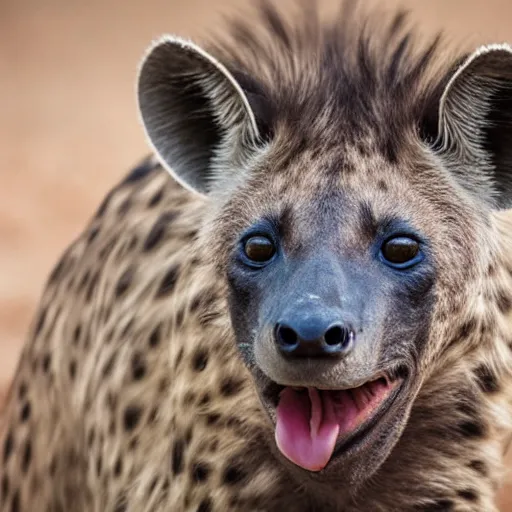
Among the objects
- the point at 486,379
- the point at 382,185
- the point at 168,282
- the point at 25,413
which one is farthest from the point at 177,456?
the point at 25,413

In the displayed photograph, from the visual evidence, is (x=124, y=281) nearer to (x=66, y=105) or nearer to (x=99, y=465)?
(x=99, y=465)

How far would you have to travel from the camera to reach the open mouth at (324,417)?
2.79 m

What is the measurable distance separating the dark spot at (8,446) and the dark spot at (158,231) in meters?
0.82

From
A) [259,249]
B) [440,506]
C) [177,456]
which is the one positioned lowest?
[177,456]

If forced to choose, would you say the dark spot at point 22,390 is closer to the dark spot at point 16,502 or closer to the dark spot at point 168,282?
the dark spot at point 16,502

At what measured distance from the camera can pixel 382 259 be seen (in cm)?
288

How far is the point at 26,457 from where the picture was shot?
13.6 ft

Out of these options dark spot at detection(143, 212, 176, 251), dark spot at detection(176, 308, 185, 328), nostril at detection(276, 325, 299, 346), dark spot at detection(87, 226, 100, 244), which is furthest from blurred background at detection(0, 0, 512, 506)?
nostril at detection(276, 325, 299, 346)

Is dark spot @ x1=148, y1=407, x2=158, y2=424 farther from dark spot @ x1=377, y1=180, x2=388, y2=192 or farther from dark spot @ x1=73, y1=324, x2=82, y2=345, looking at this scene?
dark spot @ x1=377, y1=180, x2=388, y2=192

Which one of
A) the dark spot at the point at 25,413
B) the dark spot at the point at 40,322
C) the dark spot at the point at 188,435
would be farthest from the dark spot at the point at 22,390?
the dark spot at the point at 188,435

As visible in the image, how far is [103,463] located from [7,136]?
19.8ft

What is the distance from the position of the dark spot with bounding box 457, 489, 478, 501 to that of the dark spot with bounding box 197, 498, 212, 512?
21.9 inches

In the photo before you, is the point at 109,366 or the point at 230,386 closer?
the point at 230,386

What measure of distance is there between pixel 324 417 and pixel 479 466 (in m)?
0.56
